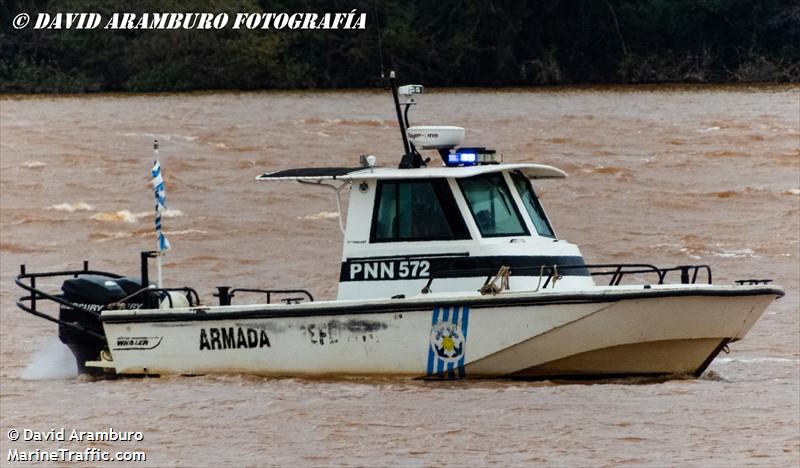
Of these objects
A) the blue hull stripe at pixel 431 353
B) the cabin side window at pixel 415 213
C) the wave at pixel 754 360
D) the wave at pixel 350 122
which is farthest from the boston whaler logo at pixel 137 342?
the wave at pixel 350 122

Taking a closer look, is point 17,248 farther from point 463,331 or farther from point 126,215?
point 463,331

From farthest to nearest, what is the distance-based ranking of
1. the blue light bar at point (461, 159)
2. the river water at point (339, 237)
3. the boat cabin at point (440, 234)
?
the blue light bar at point (461, 159), the boat cabin at point (440, 234), the river water at point (339, 237)

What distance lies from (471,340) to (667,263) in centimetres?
954

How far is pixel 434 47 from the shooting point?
7088 cm

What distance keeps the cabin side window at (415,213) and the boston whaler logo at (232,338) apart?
1319 millimetres

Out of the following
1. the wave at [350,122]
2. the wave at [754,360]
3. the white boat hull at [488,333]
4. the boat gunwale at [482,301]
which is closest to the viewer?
the boat gunwale at [482,301]

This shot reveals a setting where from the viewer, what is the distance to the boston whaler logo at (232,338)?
15445mm

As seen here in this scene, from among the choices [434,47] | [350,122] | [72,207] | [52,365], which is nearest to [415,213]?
[52,365]

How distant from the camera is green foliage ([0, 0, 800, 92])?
66.3 metres

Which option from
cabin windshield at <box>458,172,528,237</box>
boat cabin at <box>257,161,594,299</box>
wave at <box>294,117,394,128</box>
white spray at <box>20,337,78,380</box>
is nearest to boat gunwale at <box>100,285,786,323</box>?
boat cabin at <box>257,161,594,299</box>

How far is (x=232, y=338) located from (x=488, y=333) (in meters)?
2.34

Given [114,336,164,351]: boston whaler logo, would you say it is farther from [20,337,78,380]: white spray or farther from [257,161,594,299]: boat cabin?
[257,161,594,299]: boat cabin

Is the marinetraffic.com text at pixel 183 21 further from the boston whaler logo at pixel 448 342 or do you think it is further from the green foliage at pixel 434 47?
the boston whaler logo at pixel 448 342

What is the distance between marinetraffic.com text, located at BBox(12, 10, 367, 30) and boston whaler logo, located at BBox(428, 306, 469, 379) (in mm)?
47648
